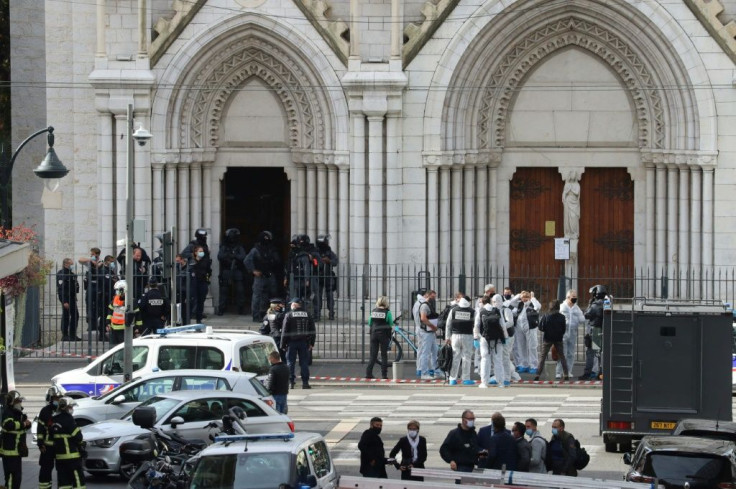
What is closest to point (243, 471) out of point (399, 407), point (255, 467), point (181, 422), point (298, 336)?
point (255, 467)

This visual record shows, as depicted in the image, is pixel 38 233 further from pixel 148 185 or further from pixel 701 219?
pixel 701 219

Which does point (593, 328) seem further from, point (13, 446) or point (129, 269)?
point (13, 446)

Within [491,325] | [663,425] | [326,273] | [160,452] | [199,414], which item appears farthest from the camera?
[326,273]

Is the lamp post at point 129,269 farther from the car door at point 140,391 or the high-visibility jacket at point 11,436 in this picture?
the high-visibility jacket at point 11,436

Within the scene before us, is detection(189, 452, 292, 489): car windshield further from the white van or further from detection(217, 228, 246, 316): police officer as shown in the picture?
detection(217, 228, 246, 316): police officer

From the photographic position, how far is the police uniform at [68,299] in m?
33.5

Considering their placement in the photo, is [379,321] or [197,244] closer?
[379,321]

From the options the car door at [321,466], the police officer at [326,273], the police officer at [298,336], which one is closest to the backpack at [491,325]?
the police officer at [298,336]

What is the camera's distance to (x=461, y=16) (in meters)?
34.2

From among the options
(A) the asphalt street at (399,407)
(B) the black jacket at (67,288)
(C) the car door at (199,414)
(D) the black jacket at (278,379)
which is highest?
(B) the black jacket at (67,288)

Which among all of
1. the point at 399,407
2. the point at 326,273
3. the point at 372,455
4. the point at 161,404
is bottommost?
the point at 399,407

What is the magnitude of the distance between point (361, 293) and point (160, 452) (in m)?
13.6

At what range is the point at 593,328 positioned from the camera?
30.7 metres

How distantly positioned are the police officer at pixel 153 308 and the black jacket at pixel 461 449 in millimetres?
11985
